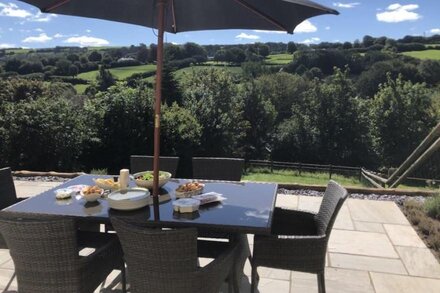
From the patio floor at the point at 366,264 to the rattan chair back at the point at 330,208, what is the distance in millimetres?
518

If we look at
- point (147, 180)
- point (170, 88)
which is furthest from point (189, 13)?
point (170, 88)

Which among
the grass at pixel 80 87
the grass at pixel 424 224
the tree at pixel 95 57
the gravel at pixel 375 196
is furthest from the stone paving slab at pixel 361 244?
the tree at pixel 95 57

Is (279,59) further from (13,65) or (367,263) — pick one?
(367,263)

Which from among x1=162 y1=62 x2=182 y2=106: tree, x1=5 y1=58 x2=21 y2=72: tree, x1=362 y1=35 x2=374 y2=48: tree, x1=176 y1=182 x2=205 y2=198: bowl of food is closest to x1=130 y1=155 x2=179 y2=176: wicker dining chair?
x1=176 y1=182 x2=205 y2=198: bowl of food

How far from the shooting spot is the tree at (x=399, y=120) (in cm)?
2645

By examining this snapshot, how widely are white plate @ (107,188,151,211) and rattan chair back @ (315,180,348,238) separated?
3.86 feet

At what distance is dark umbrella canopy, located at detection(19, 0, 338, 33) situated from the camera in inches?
110

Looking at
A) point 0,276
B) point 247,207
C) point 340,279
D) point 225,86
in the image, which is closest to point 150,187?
point 247,207

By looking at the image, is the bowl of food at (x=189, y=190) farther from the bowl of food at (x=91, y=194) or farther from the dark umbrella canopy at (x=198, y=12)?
the dark umbrella canopy at (x=198, y=12)

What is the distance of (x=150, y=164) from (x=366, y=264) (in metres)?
2.10

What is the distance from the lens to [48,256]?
2.12m

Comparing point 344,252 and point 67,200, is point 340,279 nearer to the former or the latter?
point 344,252

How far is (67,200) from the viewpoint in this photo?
108 inches

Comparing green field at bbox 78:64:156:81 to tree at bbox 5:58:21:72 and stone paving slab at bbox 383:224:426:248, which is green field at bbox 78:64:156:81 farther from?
stone paving slab at bbox 383:224:426:248
